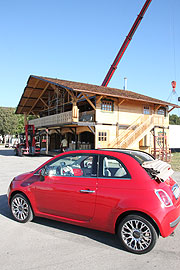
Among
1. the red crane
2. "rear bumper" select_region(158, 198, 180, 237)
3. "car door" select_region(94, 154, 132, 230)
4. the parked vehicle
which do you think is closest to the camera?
"rear bumper" select_region(158, 198, 180, 237)

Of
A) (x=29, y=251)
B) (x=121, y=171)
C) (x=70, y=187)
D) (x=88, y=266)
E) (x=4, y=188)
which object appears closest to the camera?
(x=88, y=266)

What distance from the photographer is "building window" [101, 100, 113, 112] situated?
21.2 m

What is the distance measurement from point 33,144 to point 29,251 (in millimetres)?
21034

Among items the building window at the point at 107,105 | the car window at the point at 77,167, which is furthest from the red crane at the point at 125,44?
the car window at the point at 77,167

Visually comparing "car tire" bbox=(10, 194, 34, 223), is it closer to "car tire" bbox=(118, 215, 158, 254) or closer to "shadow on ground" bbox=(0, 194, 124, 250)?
"shadow on ground" bbox=(0, 194, 124, 250)

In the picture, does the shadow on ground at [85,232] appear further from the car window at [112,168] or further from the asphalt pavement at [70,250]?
the car window at [112,168]

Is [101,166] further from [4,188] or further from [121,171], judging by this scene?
[4,188]

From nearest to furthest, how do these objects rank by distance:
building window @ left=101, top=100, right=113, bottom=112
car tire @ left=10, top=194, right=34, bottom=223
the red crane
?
car tire @ left=10, top=194, right=34, bottom=223 → building window @ left=101, top=100, right=113, bottom=112 → the red crane

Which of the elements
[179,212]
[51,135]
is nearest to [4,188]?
[179,212]

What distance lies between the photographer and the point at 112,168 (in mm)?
4129

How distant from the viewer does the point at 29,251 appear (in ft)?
11.7

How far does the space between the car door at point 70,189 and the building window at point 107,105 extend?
1683 cm

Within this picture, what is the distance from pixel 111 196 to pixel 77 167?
1143 millimetres

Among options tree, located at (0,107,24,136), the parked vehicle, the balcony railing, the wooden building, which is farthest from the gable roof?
tree, located at (0,107,24,136)
